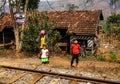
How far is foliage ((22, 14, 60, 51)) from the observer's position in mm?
17594

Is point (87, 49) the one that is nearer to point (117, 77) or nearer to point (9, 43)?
point (9, 43)

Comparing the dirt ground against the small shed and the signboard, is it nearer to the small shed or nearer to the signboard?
the signboard

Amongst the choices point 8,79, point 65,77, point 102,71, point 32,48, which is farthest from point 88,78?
point 32,48

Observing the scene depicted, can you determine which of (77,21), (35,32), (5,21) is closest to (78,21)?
(77,21)

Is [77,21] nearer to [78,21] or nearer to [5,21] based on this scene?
[78,21]

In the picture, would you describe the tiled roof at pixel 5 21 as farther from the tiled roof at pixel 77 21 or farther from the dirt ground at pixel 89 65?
the dirt ground at pixel 89 65

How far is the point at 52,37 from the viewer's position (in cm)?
1816

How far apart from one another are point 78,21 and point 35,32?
280 inches

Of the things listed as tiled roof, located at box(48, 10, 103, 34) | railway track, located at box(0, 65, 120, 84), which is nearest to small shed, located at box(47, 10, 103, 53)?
tiled roof, located at box(48, 10, 103, 34)

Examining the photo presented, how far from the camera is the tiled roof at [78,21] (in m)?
22.4

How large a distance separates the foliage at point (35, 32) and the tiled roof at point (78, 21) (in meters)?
4.53

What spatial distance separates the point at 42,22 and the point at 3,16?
10.9 meters

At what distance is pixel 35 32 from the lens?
1777cm

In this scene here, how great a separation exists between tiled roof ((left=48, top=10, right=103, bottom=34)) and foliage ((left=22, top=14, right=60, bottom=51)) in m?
4.53
